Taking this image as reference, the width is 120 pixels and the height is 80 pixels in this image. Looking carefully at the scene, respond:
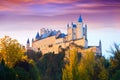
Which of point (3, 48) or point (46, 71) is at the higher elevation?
point (3, 48)

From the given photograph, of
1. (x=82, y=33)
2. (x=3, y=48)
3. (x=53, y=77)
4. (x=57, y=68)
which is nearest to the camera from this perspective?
(x=3, y=48)

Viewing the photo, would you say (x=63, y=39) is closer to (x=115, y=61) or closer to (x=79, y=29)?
(x=79, y=29)

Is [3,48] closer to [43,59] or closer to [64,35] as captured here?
[43,59]

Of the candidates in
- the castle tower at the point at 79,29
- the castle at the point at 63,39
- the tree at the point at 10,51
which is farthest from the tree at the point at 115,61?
the castle tower at the point at 79,29

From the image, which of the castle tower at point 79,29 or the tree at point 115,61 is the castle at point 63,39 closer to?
the castle tower at point 79,29

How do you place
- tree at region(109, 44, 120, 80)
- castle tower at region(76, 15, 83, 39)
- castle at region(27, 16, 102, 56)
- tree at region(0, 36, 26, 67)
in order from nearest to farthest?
tree at region(109, 44, 120, 80), tree at region(0, 36, 26, 67), castle at region(27, 16, 102, 56), castle tower at region(76, 15, 83, 39)

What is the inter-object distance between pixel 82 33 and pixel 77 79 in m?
43.8

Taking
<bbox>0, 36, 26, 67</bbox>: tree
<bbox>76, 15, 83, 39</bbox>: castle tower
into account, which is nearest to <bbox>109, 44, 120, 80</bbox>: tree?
<bbox>0, 36, 26, 67</bbox>: tree

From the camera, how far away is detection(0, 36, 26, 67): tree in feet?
124

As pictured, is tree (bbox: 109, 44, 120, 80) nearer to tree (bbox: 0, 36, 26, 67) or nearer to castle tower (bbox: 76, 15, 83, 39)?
tree (bbox: 0, 36, 26, 67)

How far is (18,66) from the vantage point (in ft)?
115

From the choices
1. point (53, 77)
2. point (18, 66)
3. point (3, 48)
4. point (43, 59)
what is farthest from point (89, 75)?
point (43, 59)

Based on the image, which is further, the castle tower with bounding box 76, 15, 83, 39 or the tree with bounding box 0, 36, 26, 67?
the castle tower with bounding box 76, 15, 83, 39

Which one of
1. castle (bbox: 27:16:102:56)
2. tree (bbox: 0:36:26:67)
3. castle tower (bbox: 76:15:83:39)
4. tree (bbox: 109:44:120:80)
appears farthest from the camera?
castle tower (bbox: 76:15:83:39)
